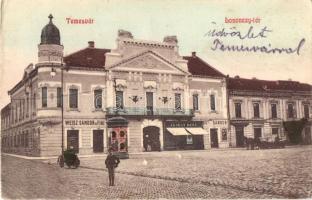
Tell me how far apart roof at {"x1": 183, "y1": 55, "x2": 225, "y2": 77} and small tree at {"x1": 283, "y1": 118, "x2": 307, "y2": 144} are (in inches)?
97.6

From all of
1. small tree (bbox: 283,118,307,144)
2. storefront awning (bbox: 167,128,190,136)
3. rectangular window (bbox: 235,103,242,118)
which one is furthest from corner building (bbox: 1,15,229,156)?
small tree (bbox: 283,118,307,144)

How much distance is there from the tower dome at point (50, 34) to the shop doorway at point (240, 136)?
7.42 meters

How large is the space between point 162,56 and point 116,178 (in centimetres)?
412

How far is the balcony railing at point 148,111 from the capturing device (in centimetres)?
1434

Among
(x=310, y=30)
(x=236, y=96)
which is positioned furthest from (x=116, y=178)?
(x=236, y=96)

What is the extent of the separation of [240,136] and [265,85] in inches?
98.7

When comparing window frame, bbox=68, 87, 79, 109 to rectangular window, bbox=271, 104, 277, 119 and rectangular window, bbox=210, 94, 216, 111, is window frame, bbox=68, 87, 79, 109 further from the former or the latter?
rectangular window, bbox=271, 104, 277, 119

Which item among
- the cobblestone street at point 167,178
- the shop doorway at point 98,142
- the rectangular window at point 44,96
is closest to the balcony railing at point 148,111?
the shop doorway at point 98,142

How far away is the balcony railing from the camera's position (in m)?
14.3

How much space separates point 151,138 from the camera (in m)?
15.6

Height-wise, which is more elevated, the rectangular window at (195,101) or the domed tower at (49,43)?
the domed tower at (49,43)

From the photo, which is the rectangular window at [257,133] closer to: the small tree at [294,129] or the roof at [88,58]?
the small tree at [294,129]

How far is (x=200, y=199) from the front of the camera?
10383 millimetres

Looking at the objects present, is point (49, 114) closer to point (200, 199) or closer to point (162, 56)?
point (162, 56)
